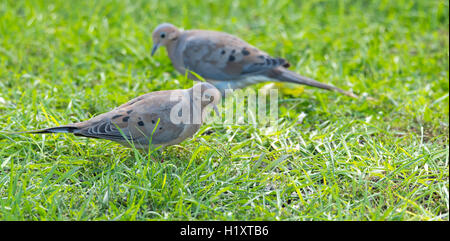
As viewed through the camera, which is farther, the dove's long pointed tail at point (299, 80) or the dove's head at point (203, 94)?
the dove's long pointed tail at point (299, 80)

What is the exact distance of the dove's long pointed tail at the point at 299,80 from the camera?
4619mm

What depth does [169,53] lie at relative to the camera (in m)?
5.18

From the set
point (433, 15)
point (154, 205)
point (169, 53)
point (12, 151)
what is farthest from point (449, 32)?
point (12, 151)

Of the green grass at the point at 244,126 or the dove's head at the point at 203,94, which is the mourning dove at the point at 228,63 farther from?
the dove's head at the point at 203,94

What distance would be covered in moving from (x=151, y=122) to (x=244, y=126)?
86cm

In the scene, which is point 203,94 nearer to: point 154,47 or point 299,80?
point 299,80

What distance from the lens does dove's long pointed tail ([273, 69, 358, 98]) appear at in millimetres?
4619

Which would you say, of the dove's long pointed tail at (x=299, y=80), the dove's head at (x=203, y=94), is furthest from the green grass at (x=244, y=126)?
the dove's head at (x=203, y=94)

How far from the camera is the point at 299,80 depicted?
4.68 m

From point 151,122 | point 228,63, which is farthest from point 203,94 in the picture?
point 228,63

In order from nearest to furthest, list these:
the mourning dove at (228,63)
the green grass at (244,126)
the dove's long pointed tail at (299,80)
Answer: the green grass at (244,126) → the dove's long pointed tail at (299,80) → the mourning dove at (228,63)

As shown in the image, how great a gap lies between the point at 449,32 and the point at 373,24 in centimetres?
84

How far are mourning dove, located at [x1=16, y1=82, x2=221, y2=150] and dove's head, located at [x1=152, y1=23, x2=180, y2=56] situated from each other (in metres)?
1.76

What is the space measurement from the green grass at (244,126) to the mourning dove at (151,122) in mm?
162
